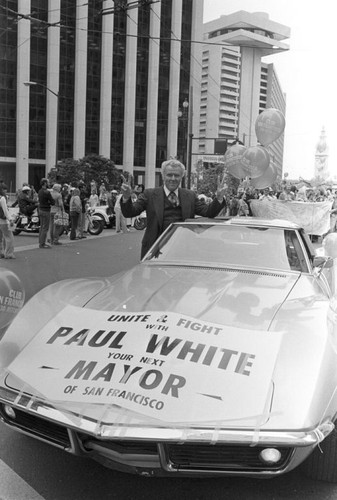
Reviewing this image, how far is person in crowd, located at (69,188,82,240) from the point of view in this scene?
14344 millimetres

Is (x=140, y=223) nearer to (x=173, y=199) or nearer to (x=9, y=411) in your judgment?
(x=173, y=199)

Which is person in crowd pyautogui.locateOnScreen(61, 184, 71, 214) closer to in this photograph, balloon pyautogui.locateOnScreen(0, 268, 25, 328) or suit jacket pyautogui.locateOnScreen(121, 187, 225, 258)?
balloon pyautogui.locateOnScreen(0, 268, 25, 328)

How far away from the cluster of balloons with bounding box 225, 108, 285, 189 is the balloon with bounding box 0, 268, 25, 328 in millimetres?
7613

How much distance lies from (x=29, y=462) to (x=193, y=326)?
1.21 meters

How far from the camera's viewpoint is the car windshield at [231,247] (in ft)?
13.0

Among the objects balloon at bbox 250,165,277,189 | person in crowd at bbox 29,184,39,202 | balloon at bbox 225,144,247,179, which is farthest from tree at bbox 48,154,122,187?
balloon at bbox 225,144,247,179

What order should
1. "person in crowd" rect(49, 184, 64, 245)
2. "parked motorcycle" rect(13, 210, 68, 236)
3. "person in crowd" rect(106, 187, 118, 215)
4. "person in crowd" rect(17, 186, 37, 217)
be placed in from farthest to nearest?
1. "person in crowd" rect(106, 187, 118, 215)
2. "person in crowd" rect(17, 186, 37, 217)
3. "parked motorcycle" rect(13, 210, 68, 236)
4. "person in crowd" rect(49, 184, 64, 245)

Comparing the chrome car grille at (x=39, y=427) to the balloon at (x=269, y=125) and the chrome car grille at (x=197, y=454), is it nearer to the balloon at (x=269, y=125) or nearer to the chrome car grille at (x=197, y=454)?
the chrome car grille at (x=197, y=454)

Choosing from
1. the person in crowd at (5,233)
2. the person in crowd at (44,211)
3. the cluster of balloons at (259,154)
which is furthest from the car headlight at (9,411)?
the person in crowd at (44,211)

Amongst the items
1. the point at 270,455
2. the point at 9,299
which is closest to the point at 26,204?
the point at 9,299

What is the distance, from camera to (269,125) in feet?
39.2

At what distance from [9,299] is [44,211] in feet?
27.5

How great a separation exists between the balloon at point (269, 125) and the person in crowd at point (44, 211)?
18.7ft

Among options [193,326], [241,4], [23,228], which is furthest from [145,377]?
[23,228]
